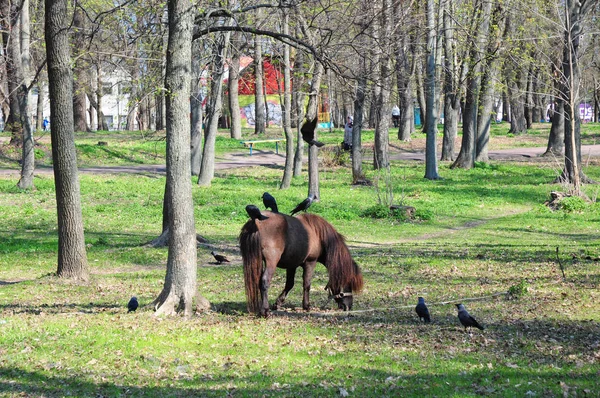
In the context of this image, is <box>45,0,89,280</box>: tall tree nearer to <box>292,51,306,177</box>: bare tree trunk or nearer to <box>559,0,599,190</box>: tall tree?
<box>292,51,306,177</box>: bare tree trunk

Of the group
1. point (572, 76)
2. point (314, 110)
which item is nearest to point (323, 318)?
point (314, 110)

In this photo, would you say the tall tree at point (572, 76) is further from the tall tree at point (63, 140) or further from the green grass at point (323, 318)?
the tall tree at point (63, 140)

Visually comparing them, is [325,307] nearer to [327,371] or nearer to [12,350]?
[327,371]

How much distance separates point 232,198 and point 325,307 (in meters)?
14.0

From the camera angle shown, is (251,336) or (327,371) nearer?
(327,371)

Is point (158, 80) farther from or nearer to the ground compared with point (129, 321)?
farther from the ground

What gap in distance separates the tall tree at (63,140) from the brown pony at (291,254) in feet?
13.3

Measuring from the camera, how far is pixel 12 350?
7.92 metres

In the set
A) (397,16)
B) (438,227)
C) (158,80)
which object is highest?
(397,16)

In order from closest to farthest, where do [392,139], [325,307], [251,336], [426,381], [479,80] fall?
1. [426,381]
2. [251,336]
3. [325,307]
4. [479,80]
5. [392,139]

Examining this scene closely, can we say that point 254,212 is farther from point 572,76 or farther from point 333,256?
point 572,76

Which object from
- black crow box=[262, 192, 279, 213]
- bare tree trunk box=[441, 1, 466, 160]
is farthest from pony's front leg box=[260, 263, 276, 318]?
bare tree trunk box=[441, 1, 466, 160]

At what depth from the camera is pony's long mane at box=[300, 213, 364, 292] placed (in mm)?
10391

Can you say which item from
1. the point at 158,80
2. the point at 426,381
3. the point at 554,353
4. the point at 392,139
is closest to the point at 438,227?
the point at 158,80
